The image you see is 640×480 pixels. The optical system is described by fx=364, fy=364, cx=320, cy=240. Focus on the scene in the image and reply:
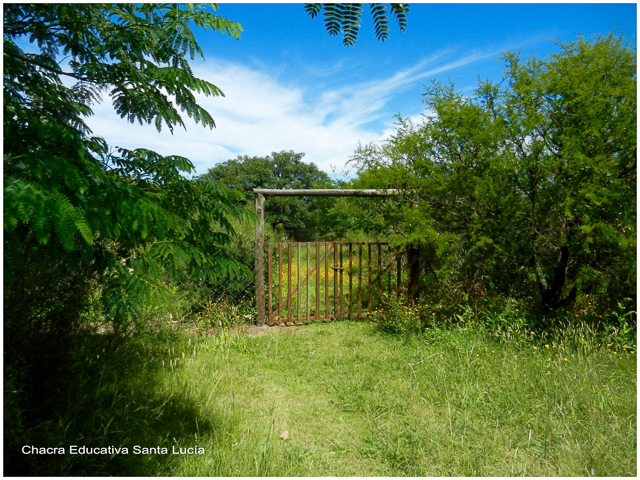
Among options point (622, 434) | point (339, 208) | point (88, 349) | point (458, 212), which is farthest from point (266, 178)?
point (622, 434)

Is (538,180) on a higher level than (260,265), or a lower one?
higher

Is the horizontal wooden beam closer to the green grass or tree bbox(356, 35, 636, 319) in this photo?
tree bbox(356, 35, 636, 319)

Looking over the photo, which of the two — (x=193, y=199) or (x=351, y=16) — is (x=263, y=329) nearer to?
(x=193, y=199)

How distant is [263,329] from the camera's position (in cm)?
584

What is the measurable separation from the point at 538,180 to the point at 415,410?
11.0 feet

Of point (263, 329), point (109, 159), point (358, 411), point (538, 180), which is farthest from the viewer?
point (263, 329)

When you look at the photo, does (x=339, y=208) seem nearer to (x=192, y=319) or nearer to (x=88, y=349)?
(x=192, y=319)

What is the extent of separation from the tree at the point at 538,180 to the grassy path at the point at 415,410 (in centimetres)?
123

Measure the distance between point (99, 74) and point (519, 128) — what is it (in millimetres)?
4490

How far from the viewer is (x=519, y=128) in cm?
454

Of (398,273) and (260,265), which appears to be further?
(398,273)

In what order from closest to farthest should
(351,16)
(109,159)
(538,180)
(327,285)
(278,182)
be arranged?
(351,16) < (109,159) < (538,180) < (327,285) < (278,182)

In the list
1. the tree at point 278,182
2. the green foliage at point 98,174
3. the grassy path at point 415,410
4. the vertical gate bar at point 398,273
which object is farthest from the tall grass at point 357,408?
the tree at point 278,182

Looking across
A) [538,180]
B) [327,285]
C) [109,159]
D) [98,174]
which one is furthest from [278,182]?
[98,174]
